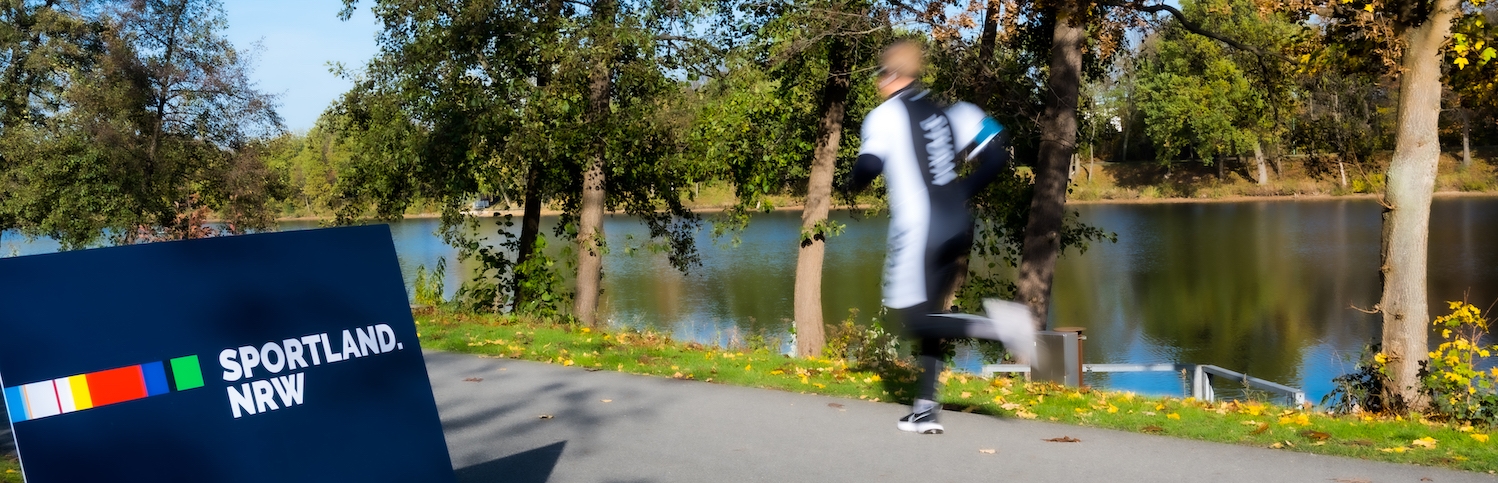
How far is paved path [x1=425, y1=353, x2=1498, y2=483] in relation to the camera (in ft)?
16.6

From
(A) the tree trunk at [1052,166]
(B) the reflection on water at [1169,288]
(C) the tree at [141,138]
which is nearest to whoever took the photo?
(A) the tree trunk at [1052,166]

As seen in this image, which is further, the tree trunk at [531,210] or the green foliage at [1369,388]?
the tree trunk at [531,210]

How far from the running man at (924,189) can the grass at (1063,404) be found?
3.50 feet

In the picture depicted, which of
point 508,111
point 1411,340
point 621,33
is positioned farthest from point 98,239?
point 1411,340

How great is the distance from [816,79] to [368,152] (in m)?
7.98

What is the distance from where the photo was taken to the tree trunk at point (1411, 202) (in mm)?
9914

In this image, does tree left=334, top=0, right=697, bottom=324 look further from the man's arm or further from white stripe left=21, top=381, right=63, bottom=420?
white stripe left=21, top=381, right=63, bottom=420

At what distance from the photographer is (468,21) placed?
664 inches

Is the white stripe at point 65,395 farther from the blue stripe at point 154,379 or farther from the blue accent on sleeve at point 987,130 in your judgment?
the blue accent on sleeve at point 987,130

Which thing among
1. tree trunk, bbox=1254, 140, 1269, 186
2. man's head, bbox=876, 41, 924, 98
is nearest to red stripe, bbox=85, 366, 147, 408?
man's head, bbox=876, 41, 924, 98

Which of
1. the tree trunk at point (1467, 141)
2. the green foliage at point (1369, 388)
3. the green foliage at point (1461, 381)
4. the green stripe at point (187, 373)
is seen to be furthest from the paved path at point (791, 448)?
the tree trunk at point (1467, 141)

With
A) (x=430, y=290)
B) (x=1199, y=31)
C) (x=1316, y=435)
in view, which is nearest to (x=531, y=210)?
(x=430, y=290)

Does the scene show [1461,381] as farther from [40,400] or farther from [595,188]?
[595,188]

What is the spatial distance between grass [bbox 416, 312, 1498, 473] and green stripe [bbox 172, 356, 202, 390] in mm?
4044
